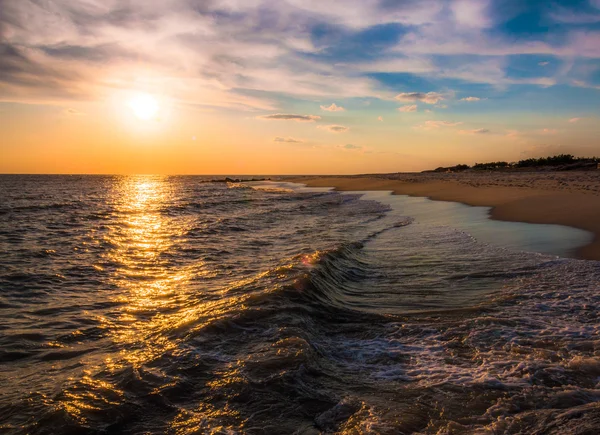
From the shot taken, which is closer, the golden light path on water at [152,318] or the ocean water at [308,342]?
the ocean water at [308,342]

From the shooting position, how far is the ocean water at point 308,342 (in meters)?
3.97

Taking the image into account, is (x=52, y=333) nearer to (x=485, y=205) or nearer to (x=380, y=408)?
(x=380, y=408)

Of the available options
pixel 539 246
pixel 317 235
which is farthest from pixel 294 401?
pixel 317 235

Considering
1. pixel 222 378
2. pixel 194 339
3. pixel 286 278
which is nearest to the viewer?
pixel 222 378

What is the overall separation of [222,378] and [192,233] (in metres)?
14.2

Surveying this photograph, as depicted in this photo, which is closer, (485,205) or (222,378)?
(222,378)

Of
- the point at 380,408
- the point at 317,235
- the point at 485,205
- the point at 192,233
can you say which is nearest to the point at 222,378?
the point at 380,408

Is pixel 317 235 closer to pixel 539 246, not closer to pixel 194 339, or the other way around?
pixel 539 246

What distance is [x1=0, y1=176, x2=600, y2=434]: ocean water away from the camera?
3.97 meters

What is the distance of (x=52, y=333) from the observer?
6.31m

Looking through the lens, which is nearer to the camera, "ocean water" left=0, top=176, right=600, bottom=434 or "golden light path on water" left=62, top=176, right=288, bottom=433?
"ocean water" left=0, top=176, right=600, bottom=434

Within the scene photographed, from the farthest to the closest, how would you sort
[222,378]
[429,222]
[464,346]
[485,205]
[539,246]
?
[485,205], [429,222], [539,246], [464,346], [222,378]

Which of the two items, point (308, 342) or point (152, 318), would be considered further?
point (152, 318)

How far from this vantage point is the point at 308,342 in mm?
5711
